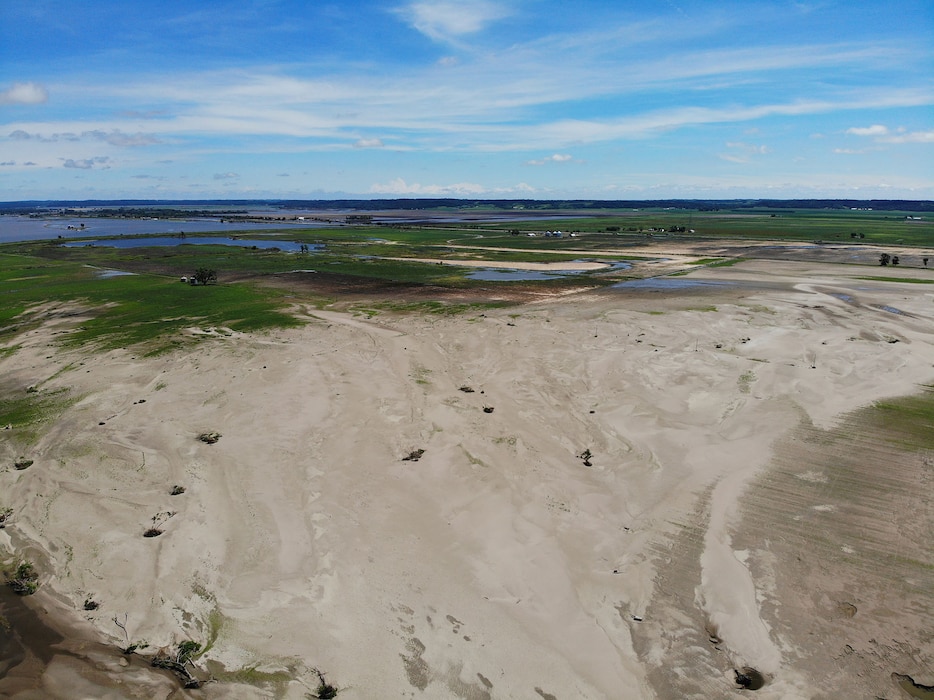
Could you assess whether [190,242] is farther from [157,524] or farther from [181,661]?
[181,661]

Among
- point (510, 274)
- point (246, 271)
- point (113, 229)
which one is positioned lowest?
point (510, 274)

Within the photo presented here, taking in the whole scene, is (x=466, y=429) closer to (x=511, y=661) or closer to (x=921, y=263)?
(x=511, y=661)

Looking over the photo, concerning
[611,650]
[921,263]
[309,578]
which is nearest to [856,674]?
[611,650]

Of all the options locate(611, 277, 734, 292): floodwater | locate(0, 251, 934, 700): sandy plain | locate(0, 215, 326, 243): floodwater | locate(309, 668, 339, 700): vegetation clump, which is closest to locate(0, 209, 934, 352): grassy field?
locate(611, 277, 734, 292): floodwater

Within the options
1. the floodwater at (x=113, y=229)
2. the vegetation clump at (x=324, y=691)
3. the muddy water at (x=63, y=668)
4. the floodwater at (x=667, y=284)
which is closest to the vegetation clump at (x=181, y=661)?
the muddy water at (x=63, y=668)

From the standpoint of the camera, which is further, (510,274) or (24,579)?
(510,274)

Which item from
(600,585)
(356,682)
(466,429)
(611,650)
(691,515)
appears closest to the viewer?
(356,682)

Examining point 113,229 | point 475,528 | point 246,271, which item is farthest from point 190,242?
point 475,528

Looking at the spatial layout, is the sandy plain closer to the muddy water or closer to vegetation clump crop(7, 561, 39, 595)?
the muddy water
